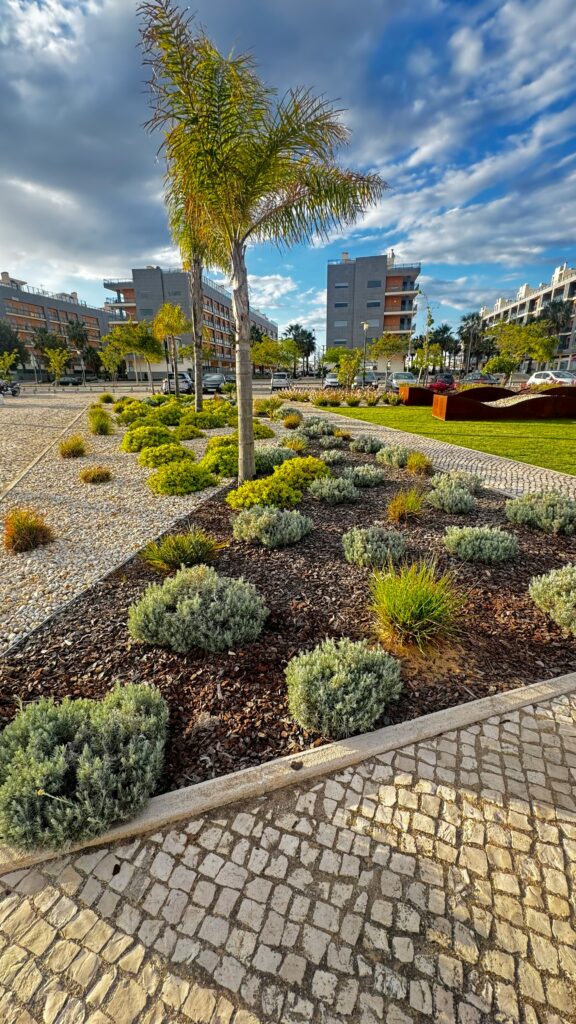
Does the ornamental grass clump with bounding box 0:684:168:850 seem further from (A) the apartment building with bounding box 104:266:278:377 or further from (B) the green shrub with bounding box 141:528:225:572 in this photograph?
(A) the apartment building with bounding box 104:266:278:377

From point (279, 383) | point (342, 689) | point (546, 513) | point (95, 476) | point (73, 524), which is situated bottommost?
point (73, 524)

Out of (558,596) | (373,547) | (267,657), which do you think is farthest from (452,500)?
(267,657)

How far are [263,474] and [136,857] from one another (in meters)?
6.65

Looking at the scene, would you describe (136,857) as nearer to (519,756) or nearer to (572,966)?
(572,966)

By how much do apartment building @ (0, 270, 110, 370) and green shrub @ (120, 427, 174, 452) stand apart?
59553mm

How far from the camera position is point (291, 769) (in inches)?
91.5

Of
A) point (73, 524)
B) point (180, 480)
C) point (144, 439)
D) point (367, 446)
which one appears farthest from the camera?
point (144, 439)

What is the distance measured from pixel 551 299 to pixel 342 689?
→ 90.9 meters

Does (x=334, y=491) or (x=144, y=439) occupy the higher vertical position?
(x=144, y=439)

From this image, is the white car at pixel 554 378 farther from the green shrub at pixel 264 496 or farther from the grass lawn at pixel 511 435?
the green shrub at pixel 264 496

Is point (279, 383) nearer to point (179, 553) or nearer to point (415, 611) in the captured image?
point (179, 553)

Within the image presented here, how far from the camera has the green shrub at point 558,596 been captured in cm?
356

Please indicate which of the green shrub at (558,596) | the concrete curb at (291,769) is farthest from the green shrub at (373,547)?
the concrete curb at (291,769)

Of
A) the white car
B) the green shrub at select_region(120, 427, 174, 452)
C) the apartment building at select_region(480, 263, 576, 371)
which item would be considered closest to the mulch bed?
the green shrub at select_region(120, 427, 174, 452)
